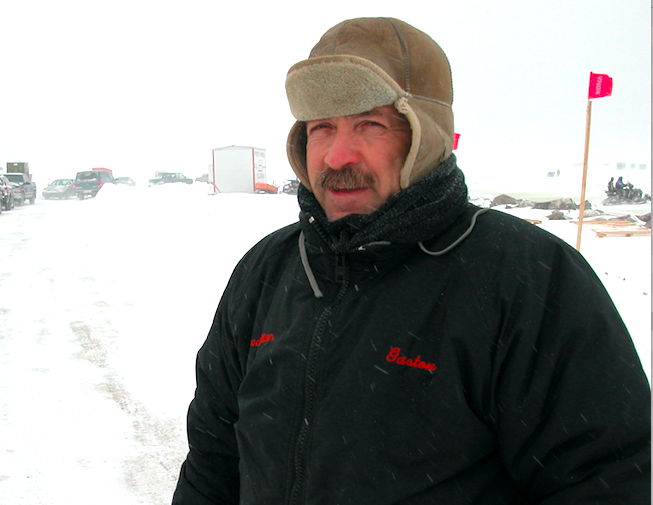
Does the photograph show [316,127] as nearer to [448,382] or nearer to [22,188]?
[448,382]

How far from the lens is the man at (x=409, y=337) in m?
1.26

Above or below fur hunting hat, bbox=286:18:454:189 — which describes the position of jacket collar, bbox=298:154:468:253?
below

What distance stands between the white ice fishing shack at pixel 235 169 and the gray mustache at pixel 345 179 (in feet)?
102

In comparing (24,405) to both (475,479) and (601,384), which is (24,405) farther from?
(601,384)

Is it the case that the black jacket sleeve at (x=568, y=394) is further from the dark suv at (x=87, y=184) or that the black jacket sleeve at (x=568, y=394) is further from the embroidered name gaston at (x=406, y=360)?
the dark suv at (x=87, y=184)

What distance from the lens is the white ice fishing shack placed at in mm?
31922

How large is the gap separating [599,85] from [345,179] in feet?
23.2

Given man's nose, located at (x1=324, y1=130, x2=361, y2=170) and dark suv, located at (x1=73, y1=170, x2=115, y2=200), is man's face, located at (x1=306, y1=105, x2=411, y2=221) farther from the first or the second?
dark suv, located at (x1=73, y1=170, x2=115, y2=200)

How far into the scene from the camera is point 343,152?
5.49 ft

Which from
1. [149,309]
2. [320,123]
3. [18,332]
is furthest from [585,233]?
[320,123]

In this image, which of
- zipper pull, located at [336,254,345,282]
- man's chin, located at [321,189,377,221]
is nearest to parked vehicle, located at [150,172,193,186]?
man's chin, located at [321,189,377,221]

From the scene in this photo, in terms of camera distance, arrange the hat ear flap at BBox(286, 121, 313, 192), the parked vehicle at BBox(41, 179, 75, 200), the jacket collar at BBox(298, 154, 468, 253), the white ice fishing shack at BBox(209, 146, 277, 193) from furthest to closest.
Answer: the parked vehicle at BBox(41, 179, 75, 200), the white ice fishing shack at BBox(209, 146, 277, 193), the hat ear flap at BBox(286, 121, 313, 192), the jacket collar at BBox(298, 154, 468, 253)

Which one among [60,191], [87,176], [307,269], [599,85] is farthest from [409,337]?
[60,191]

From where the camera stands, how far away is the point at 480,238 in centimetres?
149
